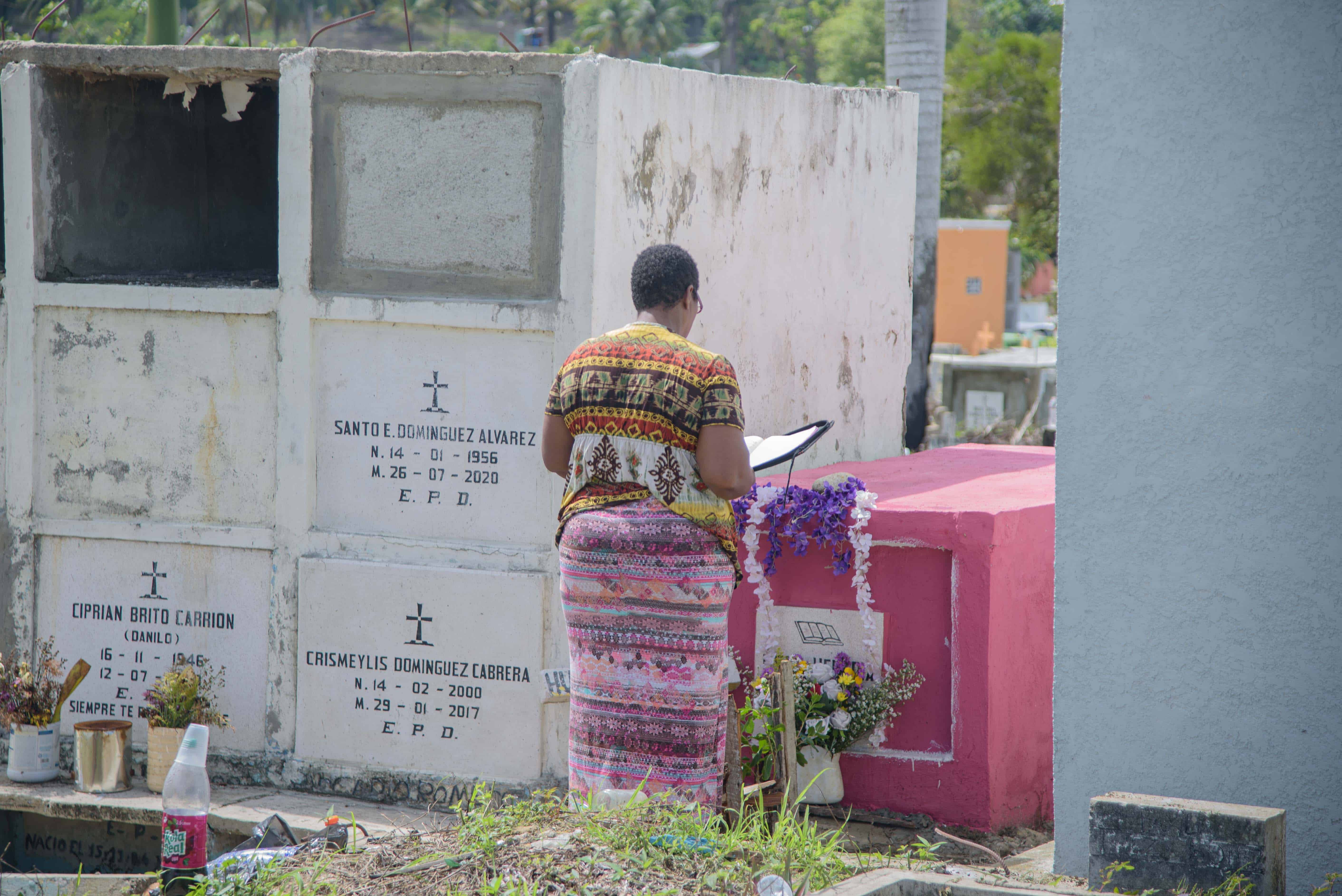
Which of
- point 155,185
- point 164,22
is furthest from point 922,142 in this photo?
point 155,185

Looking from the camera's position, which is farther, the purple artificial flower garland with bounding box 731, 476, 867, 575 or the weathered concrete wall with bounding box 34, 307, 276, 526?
the weathered concrete wall with bounding box 34, 307, 276, 526

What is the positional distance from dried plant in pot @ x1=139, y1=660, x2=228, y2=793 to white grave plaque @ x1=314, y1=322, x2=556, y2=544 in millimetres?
785

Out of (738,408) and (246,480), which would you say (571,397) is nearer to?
(738,408)

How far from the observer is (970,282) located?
2381 cm

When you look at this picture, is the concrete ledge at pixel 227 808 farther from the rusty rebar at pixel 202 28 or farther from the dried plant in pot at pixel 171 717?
the rusty rebar at pixel 202 28

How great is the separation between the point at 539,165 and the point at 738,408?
1.61m

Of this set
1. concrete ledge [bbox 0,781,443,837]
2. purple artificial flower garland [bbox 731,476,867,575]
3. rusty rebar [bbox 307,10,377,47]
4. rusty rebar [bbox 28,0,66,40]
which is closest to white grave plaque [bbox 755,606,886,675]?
purple artificial flower garland [bbox 731,476,867,575]

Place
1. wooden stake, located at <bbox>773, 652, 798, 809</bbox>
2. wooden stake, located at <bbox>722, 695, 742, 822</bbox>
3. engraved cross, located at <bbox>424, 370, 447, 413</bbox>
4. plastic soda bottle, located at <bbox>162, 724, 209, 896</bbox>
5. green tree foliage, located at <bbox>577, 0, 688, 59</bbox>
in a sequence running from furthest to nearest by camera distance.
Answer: green tree foliage, located at <bbox>577, 0, 688, 59</bbox>, engraved cross, located at <bbox>424, 370, 447, 413</bbox>, wooden stake, located at <bbox>773, 652, 798, 809</bbox>, wooden stake, located at <bbox>722, 695, 742, 822</bbox>, plastic soda bottle, located at <bbox>162, 724, 209, 896</bbox>

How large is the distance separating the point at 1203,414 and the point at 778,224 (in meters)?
2.65

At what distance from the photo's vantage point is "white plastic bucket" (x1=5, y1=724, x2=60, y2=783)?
17.9 feet

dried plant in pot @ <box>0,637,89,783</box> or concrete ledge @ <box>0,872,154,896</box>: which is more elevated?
dried plant in pot @ <box>0,637,89,783</box>

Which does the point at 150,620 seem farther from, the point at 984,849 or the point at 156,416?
the point at 984,849

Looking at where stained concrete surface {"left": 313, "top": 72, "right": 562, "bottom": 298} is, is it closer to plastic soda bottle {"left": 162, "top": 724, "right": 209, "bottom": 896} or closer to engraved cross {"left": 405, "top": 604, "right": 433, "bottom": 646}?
engraved cross {"left": 405, "top": 604, "right": 433, "bottom": 646}

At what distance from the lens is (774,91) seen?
6.05 m
